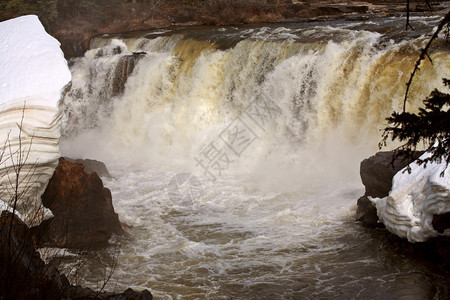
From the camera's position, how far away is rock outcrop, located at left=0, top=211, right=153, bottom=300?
3.12m

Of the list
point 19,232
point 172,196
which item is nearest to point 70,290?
point 19,232

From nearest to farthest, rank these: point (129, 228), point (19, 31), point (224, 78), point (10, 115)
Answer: point (10, 115), point (19, 31), point (129, 228), point (224, 78)

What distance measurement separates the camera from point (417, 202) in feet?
21.1

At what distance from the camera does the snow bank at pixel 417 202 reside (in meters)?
6.14

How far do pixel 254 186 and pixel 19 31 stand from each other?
520 centimetres

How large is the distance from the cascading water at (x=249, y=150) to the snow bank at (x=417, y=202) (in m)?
0.42

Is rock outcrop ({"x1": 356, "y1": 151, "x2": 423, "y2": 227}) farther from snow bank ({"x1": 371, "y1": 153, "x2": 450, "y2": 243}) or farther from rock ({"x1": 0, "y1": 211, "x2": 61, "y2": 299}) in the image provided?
rock ({"x1": 0, "y1": 211, "x2": 61, "y2": 299})

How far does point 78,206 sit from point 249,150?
18.1 ft

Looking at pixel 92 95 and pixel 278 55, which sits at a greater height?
pixel 278 55

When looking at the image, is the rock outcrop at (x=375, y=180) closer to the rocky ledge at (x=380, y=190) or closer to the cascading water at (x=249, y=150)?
the rocky ledge at (x=380, y=190)

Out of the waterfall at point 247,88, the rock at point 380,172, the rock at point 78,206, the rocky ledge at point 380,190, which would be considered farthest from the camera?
the waterfall at point 247,88

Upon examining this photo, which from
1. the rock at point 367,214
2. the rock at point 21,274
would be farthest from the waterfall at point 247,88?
the rock at point 21,274

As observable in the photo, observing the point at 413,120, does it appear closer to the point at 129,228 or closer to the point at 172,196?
the point at 129,228

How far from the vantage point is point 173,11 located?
2456 cm
